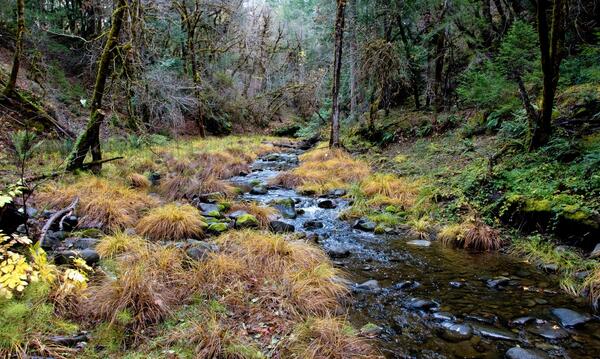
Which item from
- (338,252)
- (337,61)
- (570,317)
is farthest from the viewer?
(337,61)

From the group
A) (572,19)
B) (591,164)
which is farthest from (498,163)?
(572,19)

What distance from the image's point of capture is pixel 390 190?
28.7ft

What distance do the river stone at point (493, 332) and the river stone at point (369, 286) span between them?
1.16 metres

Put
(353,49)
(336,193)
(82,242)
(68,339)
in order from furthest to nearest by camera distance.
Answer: (353,49), (336,193), (82,242), (68,339)

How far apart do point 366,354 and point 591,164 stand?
5.08 meters

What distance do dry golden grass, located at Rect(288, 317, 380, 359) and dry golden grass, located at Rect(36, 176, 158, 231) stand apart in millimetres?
3837

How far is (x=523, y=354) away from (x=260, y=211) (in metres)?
4.77

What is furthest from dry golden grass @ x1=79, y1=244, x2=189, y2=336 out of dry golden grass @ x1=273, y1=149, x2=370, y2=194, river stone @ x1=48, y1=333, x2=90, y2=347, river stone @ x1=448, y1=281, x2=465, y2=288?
dry golden grass @ x1=273, y1=149, x2=370, y2=194

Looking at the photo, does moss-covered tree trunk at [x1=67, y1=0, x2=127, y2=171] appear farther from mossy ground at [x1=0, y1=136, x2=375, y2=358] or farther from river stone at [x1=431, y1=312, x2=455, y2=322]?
river stone at [x1=431, y1=312, x2=455, y2=322]

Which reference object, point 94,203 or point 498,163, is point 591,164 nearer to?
point 498,163

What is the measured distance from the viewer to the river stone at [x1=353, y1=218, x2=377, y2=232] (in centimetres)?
678

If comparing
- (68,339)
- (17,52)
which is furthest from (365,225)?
(17,52)

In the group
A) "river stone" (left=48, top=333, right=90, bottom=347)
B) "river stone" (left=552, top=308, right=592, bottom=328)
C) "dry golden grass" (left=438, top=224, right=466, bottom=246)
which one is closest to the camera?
"river stone" (left=48, top=333, right=90, bottom=347)

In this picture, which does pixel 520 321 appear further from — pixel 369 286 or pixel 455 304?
pixel 369 286
